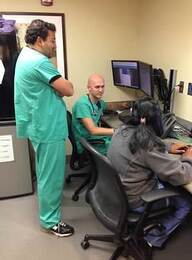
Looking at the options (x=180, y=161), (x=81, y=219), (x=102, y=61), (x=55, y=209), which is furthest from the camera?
(x=102, y=61)

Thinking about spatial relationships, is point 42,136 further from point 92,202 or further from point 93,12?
point 93,12

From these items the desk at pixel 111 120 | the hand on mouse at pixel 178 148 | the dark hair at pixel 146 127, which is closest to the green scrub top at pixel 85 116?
the desk at pixel 111 120

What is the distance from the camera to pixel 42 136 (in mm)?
1966

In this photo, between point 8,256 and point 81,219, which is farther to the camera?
point 81,219

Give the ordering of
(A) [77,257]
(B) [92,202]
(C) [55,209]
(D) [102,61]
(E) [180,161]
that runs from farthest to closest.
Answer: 1. (D) [102,61]
2. (C) [55,209]
3. (A) [77,257]
4. (B) [92,202]
5. (E) [180,161]

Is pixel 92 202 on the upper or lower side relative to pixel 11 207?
upper

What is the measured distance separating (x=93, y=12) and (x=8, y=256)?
8.47ft

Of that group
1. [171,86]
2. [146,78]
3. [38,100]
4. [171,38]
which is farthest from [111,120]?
[38,100]

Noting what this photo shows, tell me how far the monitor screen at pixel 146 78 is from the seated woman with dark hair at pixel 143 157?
3.28 feet

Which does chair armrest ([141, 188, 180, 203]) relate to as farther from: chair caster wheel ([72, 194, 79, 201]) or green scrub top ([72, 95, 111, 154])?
chair caster wheel ([72, 194, 79, 201])

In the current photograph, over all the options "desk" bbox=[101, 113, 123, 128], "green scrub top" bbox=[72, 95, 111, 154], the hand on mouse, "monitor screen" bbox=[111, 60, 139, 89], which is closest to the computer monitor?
"monitor screen" bbox=[111, 60, 139, 89]

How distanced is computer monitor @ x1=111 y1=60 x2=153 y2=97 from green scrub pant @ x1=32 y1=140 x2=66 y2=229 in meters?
1.09

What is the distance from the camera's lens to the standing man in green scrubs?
6.10 ft

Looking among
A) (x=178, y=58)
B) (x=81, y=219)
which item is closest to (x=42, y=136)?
(x=81, y=219)
